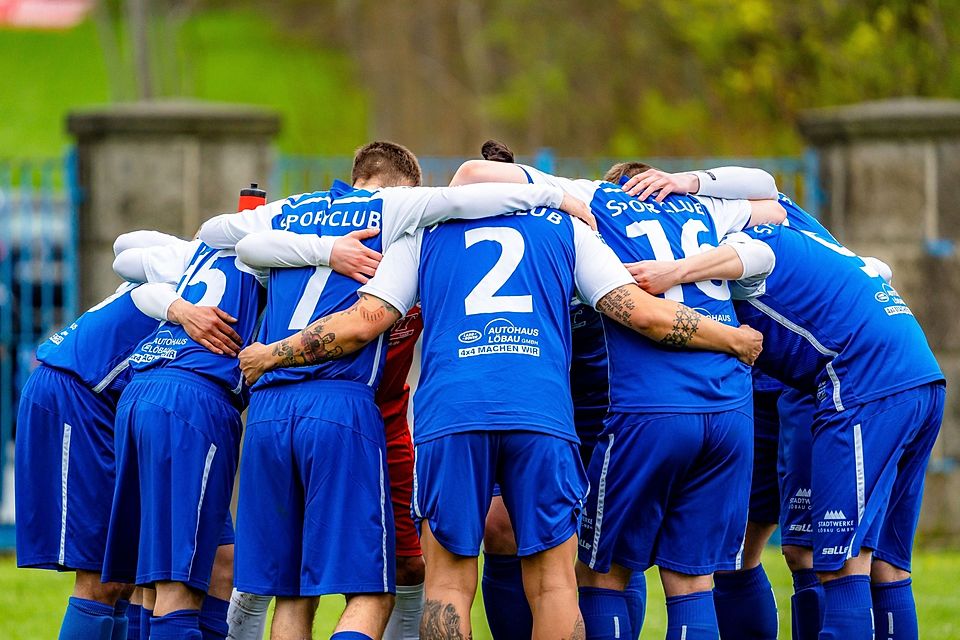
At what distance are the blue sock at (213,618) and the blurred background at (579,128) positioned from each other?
2185mm

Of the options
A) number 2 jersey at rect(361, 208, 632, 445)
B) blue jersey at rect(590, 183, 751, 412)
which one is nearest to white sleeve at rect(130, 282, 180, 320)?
number 2 jersey at rect(361, 208, 632, 445)

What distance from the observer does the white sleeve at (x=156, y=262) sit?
6449 mm

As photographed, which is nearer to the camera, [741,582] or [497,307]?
[497,307]

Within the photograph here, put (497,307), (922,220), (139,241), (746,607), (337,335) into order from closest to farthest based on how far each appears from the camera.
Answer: (497,307) → (337,335) → (746,607) → (139,241) → (922,220)

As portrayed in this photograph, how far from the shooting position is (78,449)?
6.38m

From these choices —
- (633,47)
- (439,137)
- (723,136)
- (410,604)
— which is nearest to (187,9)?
(439,137)

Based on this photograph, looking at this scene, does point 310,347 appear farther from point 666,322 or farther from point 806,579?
point 806,579

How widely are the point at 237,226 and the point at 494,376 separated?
4.53ft

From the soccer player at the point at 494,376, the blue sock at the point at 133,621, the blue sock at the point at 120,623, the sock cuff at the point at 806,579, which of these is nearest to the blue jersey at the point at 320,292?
the soccer player at the point at 494,376

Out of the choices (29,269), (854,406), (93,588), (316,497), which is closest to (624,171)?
(854,406)

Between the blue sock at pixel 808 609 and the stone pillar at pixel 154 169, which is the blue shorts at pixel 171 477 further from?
the stone pillar at pixel 154 169

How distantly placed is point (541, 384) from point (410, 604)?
1769 mm

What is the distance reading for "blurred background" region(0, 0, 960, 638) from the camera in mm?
11234

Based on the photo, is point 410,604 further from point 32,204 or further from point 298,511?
point 32,204
